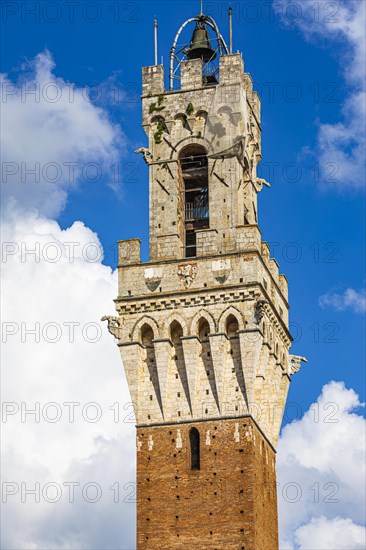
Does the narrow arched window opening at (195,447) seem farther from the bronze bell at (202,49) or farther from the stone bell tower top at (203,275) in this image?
the bronze bell at (202,49)

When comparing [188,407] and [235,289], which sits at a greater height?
[235,289]

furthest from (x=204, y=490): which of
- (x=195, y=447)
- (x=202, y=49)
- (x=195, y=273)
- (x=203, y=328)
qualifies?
(x=202, y=49)

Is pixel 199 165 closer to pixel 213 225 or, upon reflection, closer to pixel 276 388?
pixel 213 225

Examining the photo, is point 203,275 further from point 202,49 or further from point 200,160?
point 202,49

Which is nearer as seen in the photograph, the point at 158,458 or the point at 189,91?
the point at 158,458

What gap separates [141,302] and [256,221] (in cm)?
784

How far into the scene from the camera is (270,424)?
218ft

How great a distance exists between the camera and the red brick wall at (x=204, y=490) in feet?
203

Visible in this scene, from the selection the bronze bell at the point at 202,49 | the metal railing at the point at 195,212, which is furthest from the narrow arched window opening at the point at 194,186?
the bronze bell at the point at 202,49

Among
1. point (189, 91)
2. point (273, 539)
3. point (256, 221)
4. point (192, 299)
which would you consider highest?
point (189, 91)

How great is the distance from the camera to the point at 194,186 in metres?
68.9

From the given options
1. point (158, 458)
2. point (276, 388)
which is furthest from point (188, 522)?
point (276, 388)

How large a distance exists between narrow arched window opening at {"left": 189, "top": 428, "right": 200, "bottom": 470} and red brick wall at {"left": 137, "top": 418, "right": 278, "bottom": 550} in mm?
198

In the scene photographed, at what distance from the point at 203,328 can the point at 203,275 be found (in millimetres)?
2083
